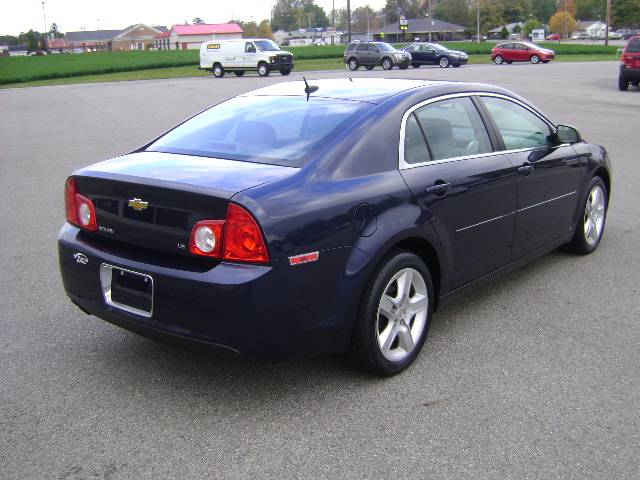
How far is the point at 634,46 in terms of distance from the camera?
23.9 m

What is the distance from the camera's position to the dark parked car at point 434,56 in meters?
45.9

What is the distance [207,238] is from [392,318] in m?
1.16

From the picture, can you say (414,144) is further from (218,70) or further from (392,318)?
(218,70)

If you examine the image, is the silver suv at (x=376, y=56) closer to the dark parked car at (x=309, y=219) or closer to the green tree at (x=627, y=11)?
the dark parked car at (x=309, y=219)

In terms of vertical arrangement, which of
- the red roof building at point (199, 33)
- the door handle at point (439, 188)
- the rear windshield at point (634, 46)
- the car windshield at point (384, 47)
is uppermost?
the red roof building at point (199, 33)

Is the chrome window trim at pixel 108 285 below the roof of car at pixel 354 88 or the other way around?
below

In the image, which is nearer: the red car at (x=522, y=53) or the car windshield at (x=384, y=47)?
the car windshield at (x=384, y=47)

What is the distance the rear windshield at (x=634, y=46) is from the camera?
78.3ft

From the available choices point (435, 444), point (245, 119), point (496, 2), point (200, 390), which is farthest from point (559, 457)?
point (496, 2)

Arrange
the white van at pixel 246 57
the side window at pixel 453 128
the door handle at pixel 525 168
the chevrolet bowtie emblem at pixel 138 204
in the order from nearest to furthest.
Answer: the chevrolet bowtie emblem at pixel 138 204 < the side window at pixel 453 128 < the door handle at pixel 525 168 < the white van at pixel 246 57

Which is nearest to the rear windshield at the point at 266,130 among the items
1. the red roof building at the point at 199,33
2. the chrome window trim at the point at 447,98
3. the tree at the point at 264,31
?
the chrome window trim at the point at 447,98

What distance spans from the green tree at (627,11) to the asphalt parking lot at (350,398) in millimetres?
126633

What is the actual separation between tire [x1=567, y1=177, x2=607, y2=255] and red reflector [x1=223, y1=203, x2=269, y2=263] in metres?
3.58

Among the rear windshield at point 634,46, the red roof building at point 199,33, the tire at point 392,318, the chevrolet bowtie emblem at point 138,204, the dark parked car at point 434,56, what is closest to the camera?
the chevrolet bowtie emblem at point 138,204
